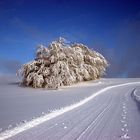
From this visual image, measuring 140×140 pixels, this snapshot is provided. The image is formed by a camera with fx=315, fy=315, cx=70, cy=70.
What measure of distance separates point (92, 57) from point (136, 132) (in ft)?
113

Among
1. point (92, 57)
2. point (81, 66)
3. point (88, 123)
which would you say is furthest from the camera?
point (92, 57)

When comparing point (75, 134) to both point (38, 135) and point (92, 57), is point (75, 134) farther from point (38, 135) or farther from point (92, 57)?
point (92, 57)

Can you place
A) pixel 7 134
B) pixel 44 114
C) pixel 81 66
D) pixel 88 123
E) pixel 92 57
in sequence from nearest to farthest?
pixel 7 134, pixel 88 123, pixel 44 114, pixel 81 66, pixel 92 57

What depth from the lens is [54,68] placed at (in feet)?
108

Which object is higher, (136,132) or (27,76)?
(27,76)

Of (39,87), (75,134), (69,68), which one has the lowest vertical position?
(75,134)

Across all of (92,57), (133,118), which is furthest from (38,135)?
(92,57)

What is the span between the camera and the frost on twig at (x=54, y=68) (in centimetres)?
3244

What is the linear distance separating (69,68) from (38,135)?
2710 cm

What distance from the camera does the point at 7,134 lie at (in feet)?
29.0

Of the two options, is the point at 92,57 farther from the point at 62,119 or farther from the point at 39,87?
the point at 62,119

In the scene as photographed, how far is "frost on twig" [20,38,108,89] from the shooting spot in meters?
32.4

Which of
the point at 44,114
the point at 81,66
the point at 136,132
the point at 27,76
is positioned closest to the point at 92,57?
the point at 81,66

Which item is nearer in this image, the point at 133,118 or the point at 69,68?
the point at 133,118
